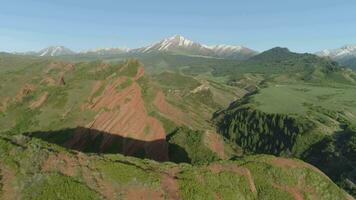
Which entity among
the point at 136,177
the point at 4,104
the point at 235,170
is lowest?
the point at 4,104

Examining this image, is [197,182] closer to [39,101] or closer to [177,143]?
[177,143]

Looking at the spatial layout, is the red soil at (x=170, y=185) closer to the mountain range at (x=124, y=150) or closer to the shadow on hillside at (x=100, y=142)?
the mountain range at (x=124, y=150)

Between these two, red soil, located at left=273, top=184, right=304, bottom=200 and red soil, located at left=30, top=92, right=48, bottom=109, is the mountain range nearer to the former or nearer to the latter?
red soil, located at left=273, top=184, right=304, bottom=200

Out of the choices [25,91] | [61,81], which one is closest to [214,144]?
[61,81]

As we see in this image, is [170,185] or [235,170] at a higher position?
[170,185]

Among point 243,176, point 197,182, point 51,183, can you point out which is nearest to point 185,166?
point 197,182

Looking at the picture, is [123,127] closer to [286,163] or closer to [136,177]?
[286,163]
